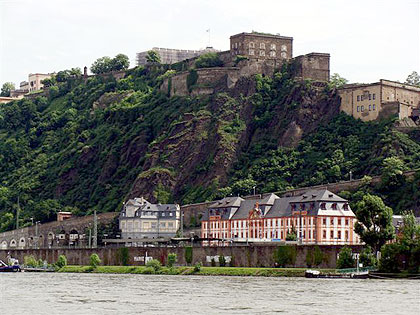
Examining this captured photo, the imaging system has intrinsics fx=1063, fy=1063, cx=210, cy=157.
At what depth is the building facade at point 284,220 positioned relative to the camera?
126 metres

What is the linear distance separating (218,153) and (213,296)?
294 ft

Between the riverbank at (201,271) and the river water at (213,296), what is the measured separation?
3502 mm

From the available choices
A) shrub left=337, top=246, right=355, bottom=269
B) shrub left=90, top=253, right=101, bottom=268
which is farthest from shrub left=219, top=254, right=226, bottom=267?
shrub left=90, top=253, right=101, bottom=268

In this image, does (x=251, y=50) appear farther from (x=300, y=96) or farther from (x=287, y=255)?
(x=287, y=255)

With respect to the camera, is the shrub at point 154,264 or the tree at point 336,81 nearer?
the shrub at point 154,264

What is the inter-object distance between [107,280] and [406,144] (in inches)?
2480

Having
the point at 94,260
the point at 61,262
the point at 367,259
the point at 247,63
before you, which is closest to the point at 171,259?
the point at 94,260

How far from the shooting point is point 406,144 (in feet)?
490

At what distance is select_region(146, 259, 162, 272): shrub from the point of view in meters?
114

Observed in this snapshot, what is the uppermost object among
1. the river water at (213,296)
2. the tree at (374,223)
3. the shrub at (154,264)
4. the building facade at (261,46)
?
the building facade at (261,46)

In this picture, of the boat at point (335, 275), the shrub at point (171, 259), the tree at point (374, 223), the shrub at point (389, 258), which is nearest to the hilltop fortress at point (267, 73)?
the shrub at point (171, 259)

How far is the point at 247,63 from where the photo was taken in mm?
177875

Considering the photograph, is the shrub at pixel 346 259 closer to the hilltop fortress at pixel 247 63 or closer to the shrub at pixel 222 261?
the shrub at pixel 222 261

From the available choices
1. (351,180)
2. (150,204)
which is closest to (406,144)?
(351,180)
